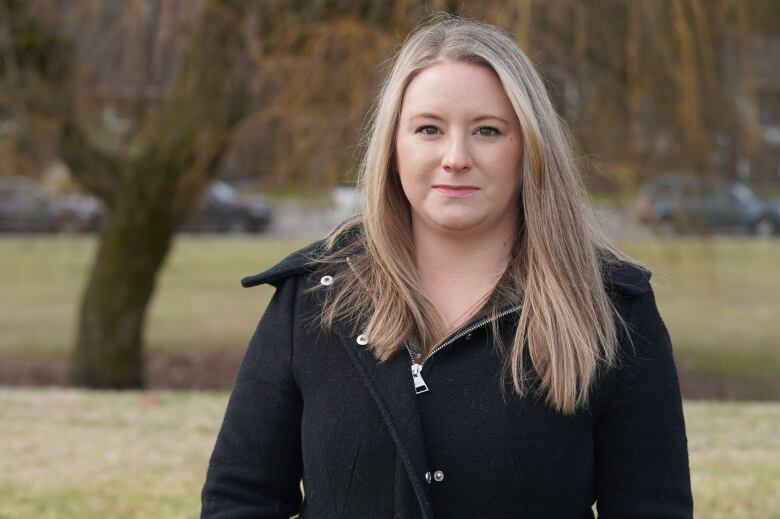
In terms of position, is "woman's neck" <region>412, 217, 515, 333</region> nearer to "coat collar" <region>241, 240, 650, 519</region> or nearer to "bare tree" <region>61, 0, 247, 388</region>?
"coat collar" <region>241, 240, 650, 519</region>

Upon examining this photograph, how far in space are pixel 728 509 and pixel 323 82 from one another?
4.06m

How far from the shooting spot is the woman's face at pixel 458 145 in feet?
6.98

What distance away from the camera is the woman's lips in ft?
7.04

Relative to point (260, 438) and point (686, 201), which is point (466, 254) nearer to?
point (260, 438)

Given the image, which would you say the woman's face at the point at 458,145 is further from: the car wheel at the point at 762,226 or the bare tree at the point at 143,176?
the car wheel at the point at 762,226

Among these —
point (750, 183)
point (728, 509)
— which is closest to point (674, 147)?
point (750, 183)

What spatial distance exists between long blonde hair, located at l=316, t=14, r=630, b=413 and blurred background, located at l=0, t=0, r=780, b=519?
8.02 ft

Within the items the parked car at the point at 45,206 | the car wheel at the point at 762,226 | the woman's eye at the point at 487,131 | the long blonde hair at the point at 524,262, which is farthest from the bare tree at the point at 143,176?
the woman's eye at the point at 487,131

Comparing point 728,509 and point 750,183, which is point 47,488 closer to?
point 728,509

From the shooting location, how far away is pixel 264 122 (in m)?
7.83

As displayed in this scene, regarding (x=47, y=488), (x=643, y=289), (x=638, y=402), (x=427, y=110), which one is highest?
(x=427, y=110)

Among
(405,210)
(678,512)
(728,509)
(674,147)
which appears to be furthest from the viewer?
(674,147)

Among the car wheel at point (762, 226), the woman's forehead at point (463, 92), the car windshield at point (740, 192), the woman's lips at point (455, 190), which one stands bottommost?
the car wheel at point (762, 226)

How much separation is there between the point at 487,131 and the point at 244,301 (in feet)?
52.7
